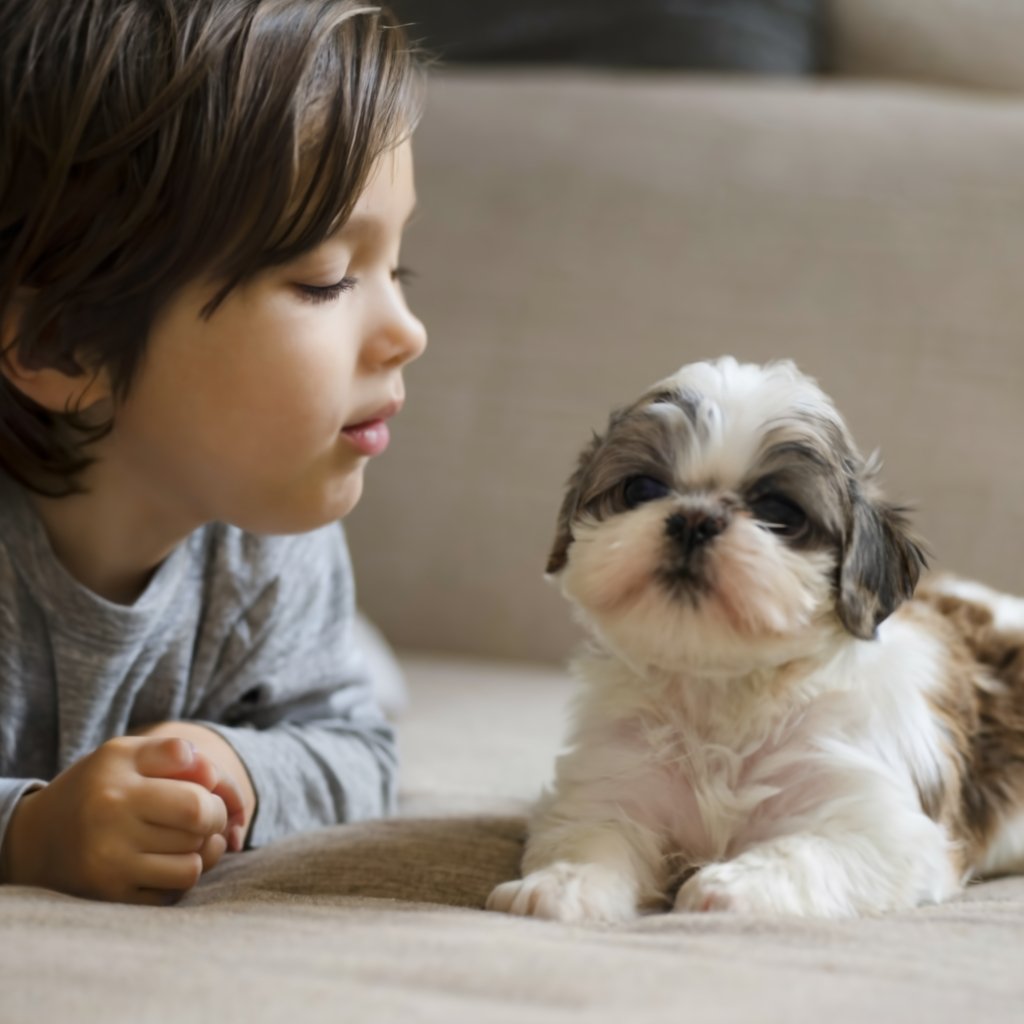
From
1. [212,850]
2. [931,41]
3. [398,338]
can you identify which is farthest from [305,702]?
[931,41]

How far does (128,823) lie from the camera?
1408 mm

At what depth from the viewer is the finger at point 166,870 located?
1.41 m

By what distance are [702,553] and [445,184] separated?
5.64 feet

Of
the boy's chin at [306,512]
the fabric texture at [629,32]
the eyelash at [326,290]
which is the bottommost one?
the boy's chin at [306,512]

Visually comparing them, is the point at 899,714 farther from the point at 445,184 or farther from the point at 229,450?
the point at 445,184

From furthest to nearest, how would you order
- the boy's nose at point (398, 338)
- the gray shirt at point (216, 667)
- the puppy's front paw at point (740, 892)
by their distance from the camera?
the gray shirt at point (216, 667) < the boy's nose at point (398, 338) < the puppy's front paw at point (740, 892)

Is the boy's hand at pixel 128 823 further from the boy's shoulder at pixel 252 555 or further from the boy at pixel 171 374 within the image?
the boy's shoulder at pixel 252 555

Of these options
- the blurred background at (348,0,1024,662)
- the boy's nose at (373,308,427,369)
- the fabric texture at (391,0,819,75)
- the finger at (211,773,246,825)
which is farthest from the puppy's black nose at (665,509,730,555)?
the fabric texture at (391,0,819,75)

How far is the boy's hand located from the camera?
1408 mm

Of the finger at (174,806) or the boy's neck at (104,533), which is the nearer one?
the finger at (174,806)

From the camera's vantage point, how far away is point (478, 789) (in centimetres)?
190

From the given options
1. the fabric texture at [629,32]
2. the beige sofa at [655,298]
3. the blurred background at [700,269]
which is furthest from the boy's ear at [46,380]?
the fabric texture at [629,32]

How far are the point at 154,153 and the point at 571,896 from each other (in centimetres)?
84

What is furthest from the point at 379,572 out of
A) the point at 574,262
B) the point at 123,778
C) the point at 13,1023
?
the point at 13,1023
